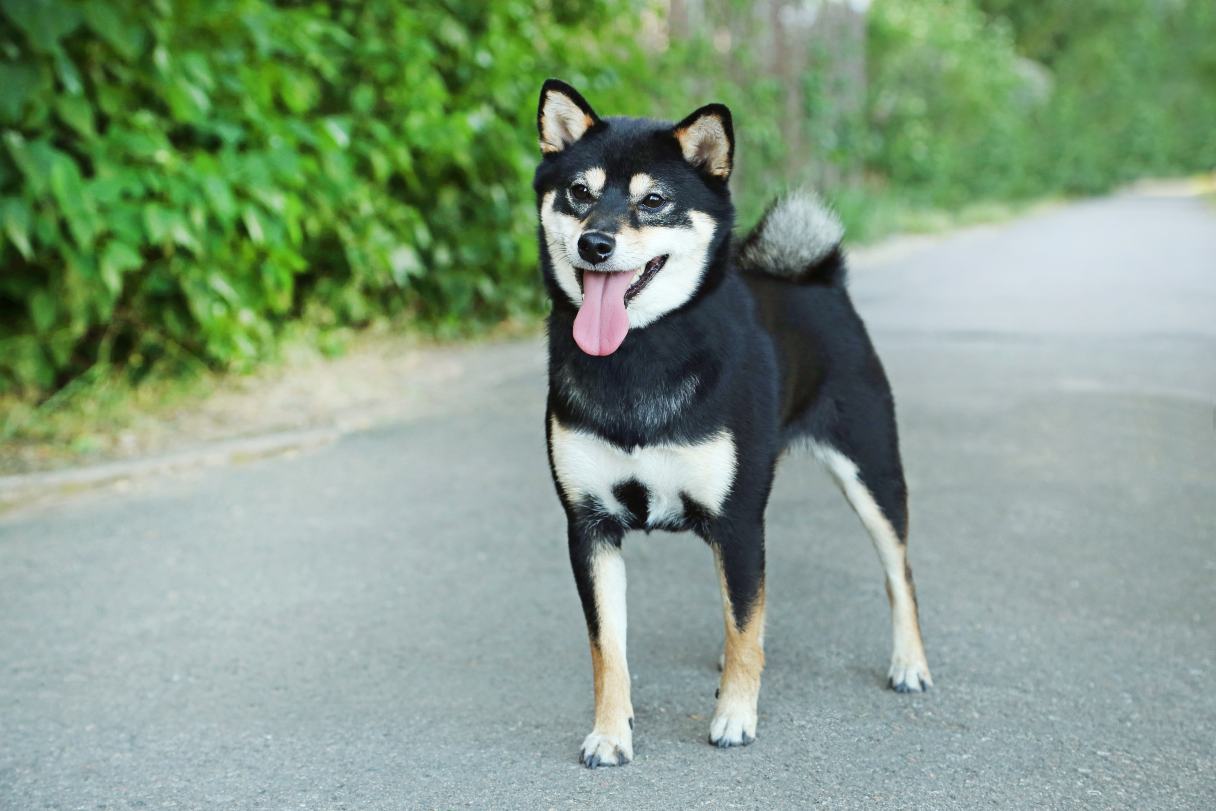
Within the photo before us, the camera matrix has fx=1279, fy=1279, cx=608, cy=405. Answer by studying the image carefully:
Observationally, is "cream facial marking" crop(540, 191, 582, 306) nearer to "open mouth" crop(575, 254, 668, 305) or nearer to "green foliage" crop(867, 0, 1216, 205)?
"open mouth" crop(575, 254, 668, 305)

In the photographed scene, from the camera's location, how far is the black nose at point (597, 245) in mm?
3104

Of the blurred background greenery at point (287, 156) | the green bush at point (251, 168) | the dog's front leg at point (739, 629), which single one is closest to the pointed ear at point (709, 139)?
the dog's front leg at point (739, 629)

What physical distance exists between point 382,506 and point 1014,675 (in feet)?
9.92

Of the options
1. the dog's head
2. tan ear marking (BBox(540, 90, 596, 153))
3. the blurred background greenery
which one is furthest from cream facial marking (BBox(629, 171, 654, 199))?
the blurred background greenery

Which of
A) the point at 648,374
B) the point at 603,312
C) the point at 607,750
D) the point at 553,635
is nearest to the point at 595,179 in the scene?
the point at 603,312

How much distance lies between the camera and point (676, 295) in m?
3.31

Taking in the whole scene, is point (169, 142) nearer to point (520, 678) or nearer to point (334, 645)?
point (334, 645)

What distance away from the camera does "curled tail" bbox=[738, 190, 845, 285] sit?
12.8ft

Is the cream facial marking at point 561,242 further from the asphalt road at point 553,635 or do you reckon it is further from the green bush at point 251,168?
the green bush at point 251,168

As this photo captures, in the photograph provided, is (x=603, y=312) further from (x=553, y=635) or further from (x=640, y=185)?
(x=553, y=635)

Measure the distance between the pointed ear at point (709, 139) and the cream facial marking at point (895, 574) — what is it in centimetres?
95

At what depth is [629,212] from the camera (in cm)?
320

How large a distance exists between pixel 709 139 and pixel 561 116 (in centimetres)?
41

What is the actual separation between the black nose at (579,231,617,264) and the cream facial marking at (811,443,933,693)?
1.06 meters
